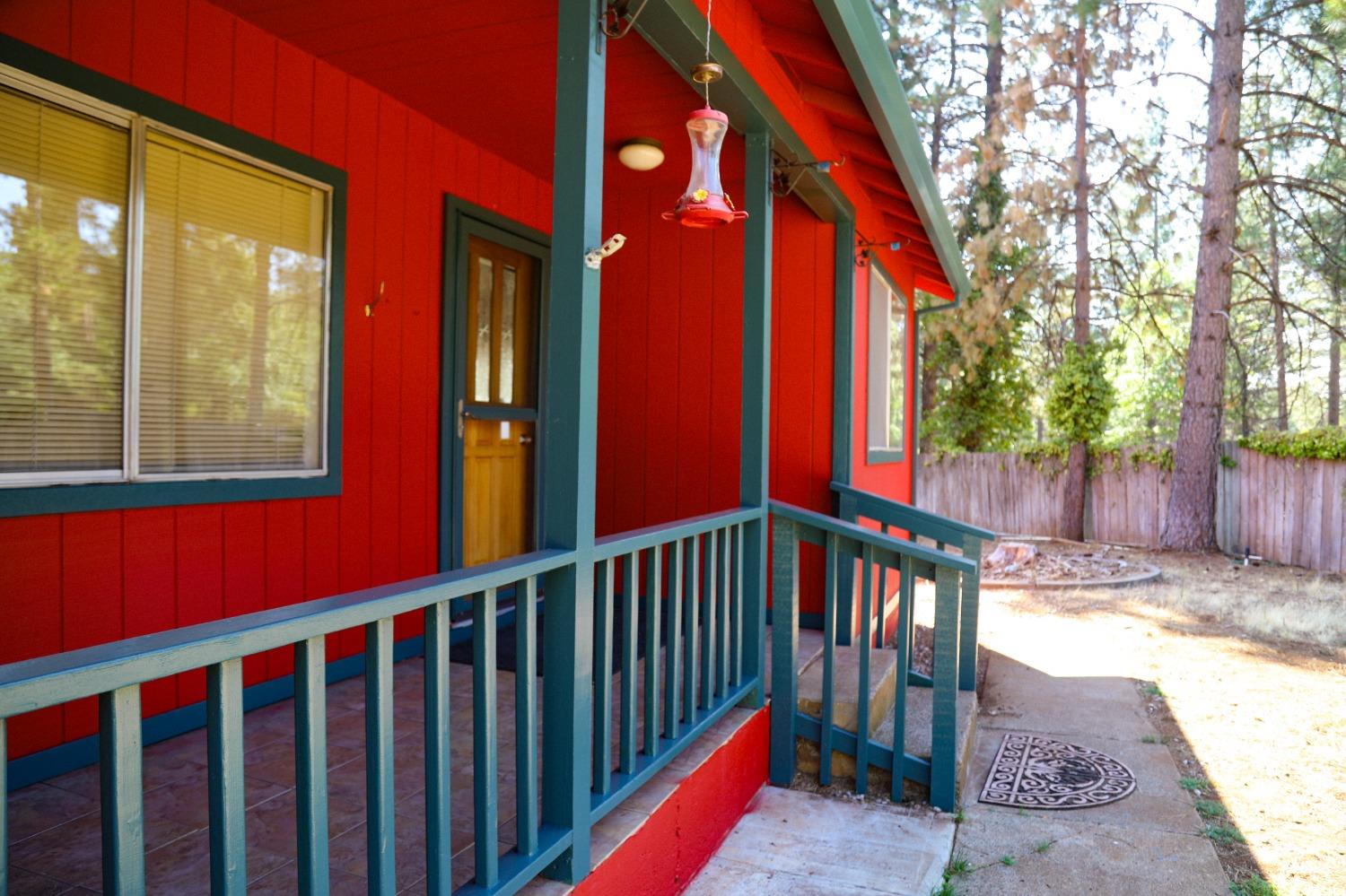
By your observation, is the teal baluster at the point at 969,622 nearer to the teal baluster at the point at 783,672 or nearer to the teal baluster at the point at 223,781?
the teal baluster at the point at 783,672

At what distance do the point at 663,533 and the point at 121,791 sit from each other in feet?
5.57

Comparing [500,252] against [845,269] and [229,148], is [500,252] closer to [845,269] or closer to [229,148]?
[229,148]

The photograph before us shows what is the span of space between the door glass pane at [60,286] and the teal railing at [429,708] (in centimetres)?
135

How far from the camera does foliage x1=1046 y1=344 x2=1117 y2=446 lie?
1214 cm

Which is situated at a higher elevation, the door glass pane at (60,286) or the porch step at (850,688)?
the door glass pane at (60,286)

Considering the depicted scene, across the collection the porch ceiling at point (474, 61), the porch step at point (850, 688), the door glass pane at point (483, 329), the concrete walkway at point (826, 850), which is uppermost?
the porch ceiling at point (474, 61)

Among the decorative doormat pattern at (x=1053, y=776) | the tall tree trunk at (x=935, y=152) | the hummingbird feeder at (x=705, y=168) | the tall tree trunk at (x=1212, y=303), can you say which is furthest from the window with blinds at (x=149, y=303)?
the tall tree trunk at (x=935, y=152)

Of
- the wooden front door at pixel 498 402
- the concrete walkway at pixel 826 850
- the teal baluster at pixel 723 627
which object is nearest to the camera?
the concrete walkway at pixel 826 850

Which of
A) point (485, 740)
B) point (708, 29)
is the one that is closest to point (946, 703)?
point (485, 740)

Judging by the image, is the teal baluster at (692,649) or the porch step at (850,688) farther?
the porch step at (850,688)

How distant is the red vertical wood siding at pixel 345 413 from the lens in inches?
98.3

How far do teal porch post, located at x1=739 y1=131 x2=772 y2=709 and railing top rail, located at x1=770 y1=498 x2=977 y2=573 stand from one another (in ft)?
0.44

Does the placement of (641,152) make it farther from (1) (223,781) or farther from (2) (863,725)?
(1) (223,781)

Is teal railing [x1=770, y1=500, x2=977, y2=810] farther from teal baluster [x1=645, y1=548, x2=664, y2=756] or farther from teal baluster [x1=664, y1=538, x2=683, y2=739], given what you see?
teal baluster [x1=645, y1=548, x2=664, y2=756]
